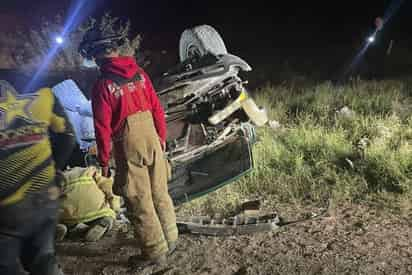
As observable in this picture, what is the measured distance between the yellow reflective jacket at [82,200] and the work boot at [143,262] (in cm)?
75

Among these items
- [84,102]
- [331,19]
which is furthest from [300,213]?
[331,19]

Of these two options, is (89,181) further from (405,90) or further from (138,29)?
(138,29)

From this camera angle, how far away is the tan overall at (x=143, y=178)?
3342 millimetres

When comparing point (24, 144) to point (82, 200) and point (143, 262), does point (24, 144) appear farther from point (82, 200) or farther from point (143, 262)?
point (82, 200)

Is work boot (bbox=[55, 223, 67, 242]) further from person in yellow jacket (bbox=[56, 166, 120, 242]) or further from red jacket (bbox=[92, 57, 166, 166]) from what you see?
red jacket (bbox=[92, 57, 166, 166])

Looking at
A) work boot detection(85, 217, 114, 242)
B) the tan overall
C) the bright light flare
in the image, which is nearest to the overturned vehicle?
work boot detection(85, 217, 114, 242)

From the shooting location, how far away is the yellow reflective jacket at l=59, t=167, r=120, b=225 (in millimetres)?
4168

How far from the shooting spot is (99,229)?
405cm

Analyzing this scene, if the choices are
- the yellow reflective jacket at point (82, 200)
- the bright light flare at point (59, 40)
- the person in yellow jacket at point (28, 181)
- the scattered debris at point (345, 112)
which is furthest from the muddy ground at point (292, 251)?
the bright light flare at point (59, 40)

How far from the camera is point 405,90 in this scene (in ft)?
23.4

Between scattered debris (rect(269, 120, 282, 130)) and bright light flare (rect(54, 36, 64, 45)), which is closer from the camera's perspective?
scattered debris (rect(269, 120, 282, 130))

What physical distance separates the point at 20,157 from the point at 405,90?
19.9ft

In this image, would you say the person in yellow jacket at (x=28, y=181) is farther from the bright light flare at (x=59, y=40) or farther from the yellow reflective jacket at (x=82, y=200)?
the bright light flare at (x=59, y=40)

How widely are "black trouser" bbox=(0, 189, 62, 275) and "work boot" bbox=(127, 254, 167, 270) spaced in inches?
34.8
